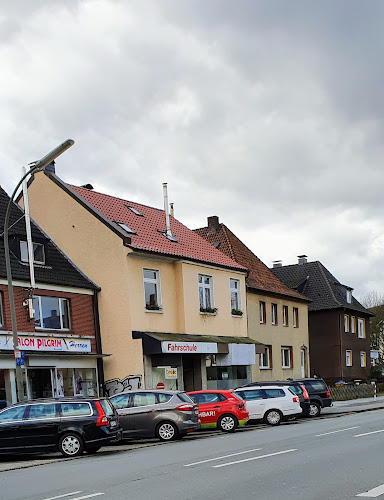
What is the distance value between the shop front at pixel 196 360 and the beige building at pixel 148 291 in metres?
0.04

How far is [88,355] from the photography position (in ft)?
91.1

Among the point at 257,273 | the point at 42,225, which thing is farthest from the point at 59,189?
the point at 257,273

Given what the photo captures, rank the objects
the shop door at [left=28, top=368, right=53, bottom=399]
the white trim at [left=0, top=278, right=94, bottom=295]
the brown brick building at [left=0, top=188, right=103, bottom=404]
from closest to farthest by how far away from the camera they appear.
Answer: the brown brick building at [left=0, top=188, right=103, bottom=404] → the white trim at [left=0, top=278, right=94, bottom=295] → the shop door at [left=28, top=368, right=53, bottom=399]

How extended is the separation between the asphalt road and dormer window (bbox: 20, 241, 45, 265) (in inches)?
461

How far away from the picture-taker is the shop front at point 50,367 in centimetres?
2435

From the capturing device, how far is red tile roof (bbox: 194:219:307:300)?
40469 millimetres

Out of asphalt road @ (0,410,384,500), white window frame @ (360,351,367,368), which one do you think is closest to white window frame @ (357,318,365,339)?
white window frame @ (360,351,367,368)

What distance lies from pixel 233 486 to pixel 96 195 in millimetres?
23955

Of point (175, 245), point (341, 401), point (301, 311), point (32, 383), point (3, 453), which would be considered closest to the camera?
point (3, 453)

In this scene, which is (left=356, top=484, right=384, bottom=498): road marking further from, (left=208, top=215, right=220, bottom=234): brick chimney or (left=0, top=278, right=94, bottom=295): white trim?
(left=208, top=215, right=220, bottom=234): brick chimney

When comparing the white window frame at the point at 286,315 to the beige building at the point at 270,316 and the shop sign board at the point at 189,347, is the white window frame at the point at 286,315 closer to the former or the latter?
the beige building at the point at 270,316

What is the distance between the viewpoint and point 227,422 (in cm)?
2300

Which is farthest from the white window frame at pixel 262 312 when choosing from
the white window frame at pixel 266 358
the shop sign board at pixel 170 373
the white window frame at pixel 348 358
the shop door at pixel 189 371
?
the white window frame at pixel 348 358

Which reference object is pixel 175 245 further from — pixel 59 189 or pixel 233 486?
pixel 233 486
